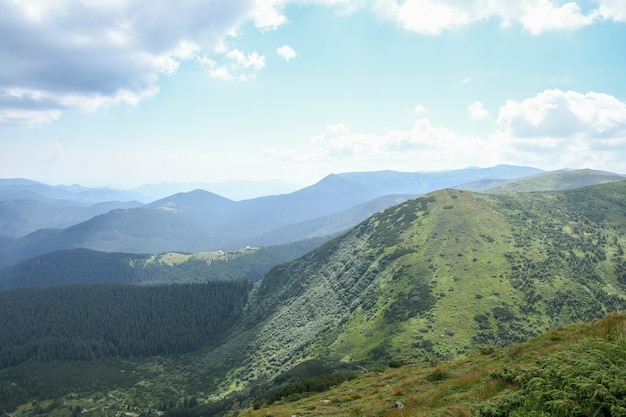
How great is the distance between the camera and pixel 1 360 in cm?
19138

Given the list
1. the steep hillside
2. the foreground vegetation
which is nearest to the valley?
the foreground vegetation

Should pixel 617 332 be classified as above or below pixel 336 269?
above

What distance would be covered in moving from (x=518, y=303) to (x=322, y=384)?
242 ft

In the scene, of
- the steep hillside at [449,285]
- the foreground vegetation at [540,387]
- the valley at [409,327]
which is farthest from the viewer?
the steep hillside at [449,285]

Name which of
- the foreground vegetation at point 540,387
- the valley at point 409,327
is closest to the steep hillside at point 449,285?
the valley at point 409,327

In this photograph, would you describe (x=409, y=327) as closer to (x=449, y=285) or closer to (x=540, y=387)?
(x=449, y=285)

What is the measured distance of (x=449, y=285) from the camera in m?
112

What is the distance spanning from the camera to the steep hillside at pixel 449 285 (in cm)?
9219

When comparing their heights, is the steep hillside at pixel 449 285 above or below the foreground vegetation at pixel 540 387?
below

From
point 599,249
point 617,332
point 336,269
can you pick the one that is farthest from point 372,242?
point 617,332

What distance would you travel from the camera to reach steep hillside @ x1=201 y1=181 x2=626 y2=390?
302 feet

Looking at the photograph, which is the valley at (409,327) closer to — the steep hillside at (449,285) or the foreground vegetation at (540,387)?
the foreground vegetation at (540,387)

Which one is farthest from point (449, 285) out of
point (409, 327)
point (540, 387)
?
point (540, 387)

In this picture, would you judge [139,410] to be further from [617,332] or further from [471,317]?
[617,332]
